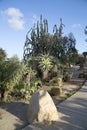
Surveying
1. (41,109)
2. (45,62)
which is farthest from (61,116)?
(45,62)

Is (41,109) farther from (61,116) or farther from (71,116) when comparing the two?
(71,116)

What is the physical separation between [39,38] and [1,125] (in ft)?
54.1

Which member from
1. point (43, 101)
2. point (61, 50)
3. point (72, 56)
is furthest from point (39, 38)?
point (43, 101)

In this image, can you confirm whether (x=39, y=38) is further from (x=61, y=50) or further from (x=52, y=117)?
(x=52, y=117)

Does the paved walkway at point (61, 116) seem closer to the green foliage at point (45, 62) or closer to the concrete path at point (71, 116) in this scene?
the concrete path at point (71, 116)

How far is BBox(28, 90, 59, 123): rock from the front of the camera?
1009cm

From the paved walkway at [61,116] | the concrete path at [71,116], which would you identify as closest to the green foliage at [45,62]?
the concrete path at [71,116]

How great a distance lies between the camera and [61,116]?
10867 mm

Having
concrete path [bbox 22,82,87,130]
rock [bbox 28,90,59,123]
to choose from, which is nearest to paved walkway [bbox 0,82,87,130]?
concrete path [bbox 22,82,87,130]

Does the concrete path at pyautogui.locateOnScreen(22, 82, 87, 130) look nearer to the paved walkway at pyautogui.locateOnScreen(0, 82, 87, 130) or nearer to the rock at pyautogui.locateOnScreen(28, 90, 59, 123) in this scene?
the paved walkway at pyautogui.locateOnScreen(0, 82, 87, 130)

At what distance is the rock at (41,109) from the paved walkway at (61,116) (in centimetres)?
30

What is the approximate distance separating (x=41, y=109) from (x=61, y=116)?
46.3 inches

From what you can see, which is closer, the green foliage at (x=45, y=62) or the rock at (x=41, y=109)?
the rock at (x=41, y=109)

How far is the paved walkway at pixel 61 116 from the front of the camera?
31.7ft
